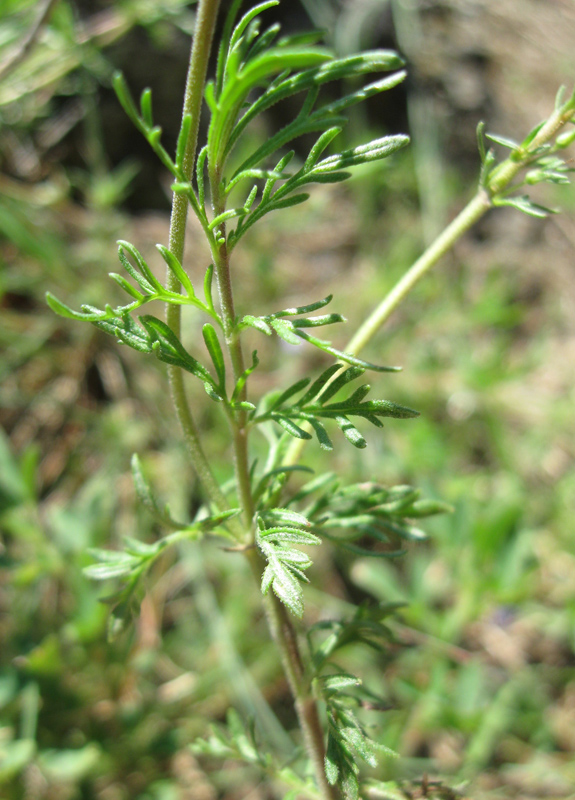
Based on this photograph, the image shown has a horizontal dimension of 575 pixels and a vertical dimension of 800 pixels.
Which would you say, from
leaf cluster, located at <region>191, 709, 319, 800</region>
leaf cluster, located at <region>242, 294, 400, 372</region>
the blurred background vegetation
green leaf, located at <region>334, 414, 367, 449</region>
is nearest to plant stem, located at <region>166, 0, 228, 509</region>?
leaf cluster, located at <region>242, 294, 400, 372</region>

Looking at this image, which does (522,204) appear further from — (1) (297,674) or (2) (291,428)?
(1) (297,674)

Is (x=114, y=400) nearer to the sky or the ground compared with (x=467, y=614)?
nearer to the sky

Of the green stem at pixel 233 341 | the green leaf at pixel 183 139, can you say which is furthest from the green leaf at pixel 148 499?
the green leaf at pixel 183 139

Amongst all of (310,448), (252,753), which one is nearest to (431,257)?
(252,753)

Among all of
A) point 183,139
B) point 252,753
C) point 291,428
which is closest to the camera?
point 183,139

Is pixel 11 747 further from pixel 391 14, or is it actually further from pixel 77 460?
pixel 391 14

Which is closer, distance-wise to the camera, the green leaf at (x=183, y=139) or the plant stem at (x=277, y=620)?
the green leaf at (x=183, y=139)

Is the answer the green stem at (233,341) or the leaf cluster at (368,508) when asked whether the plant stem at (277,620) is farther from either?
the leaf cluster at (368,508)

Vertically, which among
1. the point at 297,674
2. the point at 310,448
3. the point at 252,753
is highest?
the point at 297,674

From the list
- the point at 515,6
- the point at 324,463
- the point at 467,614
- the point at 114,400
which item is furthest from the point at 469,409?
the point at 515,6
